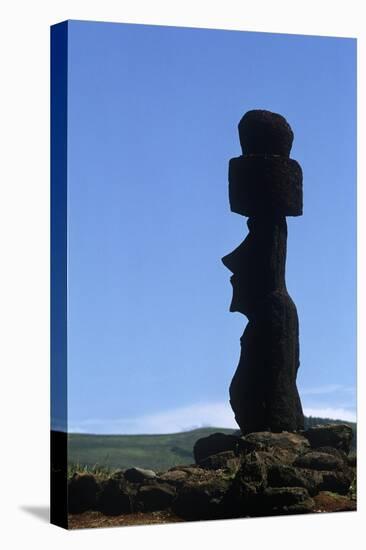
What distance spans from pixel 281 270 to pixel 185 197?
1.17 metres

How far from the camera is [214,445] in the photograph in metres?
15.4

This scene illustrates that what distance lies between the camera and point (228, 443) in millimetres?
15422

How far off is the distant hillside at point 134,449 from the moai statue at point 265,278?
0.52 metres

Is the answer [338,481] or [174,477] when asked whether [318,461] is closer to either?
[338,481]

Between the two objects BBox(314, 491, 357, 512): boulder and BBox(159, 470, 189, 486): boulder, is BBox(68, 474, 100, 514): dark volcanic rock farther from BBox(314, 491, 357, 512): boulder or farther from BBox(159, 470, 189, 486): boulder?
BBox(314, 491, 357, 512): boulder

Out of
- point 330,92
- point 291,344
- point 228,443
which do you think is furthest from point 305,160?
point 228,443

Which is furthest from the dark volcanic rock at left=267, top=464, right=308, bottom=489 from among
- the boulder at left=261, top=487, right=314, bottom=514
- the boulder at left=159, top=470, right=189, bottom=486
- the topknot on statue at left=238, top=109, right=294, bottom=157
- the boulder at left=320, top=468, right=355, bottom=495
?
the topknot on statue at left=238, top=109, right=294, bottom=157

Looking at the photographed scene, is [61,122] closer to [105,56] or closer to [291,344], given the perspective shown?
[105,56]

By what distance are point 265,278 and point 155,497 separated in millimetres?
2231

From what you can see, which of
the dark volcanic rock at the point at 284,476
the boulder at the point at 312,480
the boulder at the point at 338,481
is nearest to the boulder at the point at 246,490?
the dark volcanic rock at the point at 284,476

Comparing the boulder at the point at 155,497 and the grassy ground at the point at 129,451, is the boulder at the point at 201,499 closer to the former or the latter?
the boulder at the point at 155,497

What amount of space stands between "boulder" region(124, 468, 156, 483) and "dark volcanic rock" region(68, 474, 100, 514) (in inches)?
12.0

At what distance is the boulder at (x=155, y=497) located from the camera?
1488cm

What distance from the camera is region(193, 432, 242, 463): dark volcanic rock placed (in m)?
15.4
